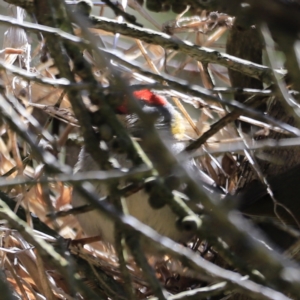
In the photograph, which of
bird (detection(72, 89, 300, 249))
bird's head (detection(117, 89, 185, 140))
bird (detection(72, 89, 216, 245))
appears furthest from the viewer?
bird's head (detection(117, 89, 185, 140))

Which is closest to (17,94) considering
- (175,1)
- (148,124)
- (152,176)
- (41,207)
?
(41,207)

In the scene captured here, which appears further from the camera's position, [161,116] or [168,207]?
[161,116]

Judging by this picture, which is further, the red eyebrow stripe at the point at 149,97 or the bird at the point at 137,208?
the red eyebrow stripe at the point at 149,97

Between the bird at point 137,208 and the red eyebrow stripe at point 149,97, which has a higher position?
the red eyebrow stripe at point 149,97

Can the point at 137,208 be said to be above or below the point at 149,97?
below

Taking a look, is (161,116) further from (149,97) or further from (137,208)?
(137,208)

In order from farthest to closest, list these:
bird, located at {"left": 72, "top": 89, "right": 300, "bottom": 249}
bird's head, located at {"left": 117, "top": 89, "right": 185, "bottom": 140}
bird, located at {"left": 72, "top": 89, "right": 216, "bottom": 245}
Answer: bird's head, located at {"left": 117, "top": 89, "right": 185, "bottom": 140}
bird, located at {"left": 72, "top": 89, "right": 216, "bottom": 245}
bird, located at {"left": 72, "top": 89, "right": 300, "bottom": 249}

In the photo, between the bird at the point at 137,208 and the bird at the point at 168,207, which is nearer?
the bird at the point at 168,207

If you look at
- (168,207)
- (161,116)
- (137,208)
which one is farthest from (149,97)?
(168,207)

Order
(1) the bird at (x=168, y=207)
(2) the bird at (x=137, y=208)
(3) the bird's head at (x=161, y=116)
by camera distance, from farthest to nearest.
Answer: (3) the bird's head at (x=161, y=116), (2) the bird at (x=137, y=208), (1) the bird at (x=168, y=207)

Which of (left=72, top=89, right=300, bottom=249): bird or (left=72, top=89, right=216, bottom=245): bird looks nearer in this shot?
(left=72, top=89, right=300, bottom=249): bird

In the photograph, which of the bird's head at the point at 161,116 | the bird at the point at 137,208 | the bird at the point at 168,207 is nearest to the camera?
the bird at the point at 168,207

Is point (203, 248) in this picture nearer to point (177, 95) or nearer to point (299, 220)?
point (299, 220)

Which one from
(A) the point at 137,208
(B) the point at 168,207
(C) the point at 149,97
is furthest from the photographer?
(C) the point at 149,97
